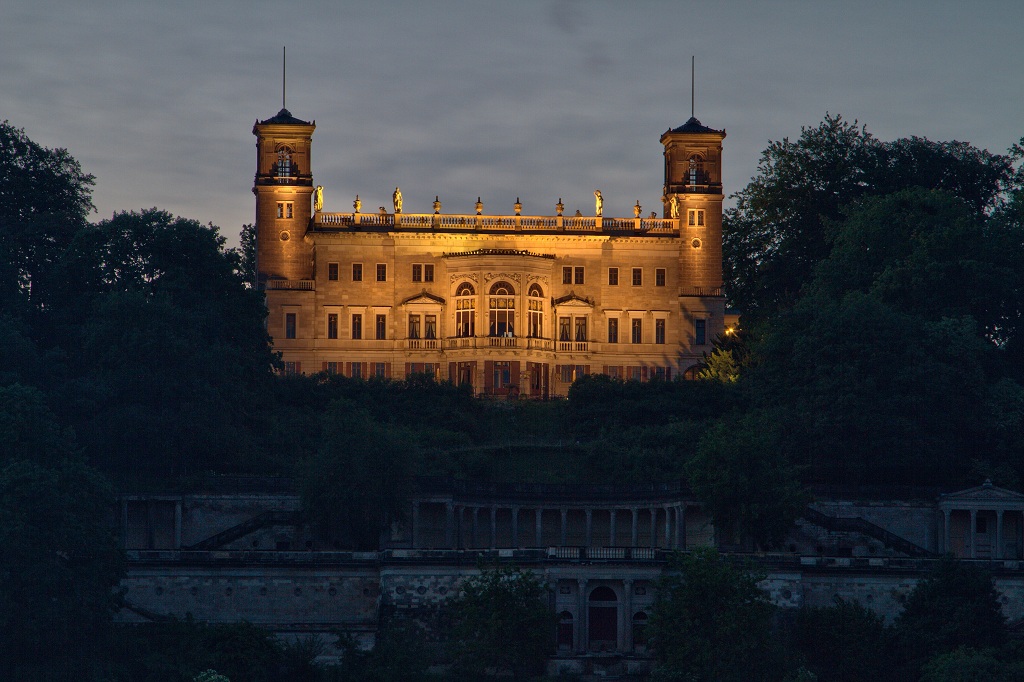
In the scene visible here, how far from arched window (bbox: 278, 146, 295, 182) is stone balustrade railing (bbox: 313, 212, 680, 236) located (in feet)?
8.58

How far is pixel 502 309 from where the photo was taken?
113250mm

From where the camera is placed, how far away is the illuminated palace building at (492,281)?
372ft

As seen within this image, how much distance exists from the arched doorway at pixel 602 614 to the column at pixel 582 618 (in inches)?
24.7

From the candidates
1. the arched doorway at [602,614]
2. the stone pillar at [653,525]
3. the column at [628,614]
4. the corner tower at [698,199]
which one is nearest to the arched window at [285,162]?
the corner tower at [698,199]

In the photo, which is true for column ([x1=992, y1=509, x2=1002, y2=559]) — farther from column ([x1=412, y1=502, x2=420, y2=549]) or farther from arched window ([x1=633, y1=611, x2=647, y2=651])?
column ([x1=412, y1=502, x2=420, y2=549])

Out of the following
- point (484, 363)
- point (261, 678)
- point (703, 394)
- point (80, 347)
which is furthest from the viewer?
point (484, 363)

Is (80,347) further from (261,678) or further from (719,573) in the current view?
(719,573)

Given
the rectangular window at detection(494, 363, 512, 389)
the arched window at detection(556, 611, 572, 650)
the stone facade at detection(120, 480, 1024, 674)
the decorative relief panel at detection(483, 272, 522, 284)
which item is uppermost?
the decorative relief panel at detection(483, 272, 522, 284)

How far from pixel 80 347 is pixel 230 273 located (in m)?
8.03

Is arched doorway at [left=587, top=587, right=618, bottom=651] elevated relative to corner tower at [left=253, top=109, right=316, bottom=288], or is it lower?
lower

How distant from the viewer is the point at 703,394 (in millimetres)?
101438

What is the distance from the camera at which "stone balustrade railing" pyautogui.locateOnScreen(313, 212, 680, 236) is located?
4547 inches

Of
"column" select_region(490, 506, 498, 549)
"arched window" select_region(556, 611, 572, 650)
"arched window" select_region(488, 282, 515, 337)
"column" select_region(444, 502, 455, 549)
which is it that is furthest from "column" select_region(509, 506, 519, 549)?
"arched window" select_region(488, 282, 515, 337)

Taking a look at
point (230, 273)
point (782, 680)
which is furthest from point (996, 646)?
point (230, 273)
